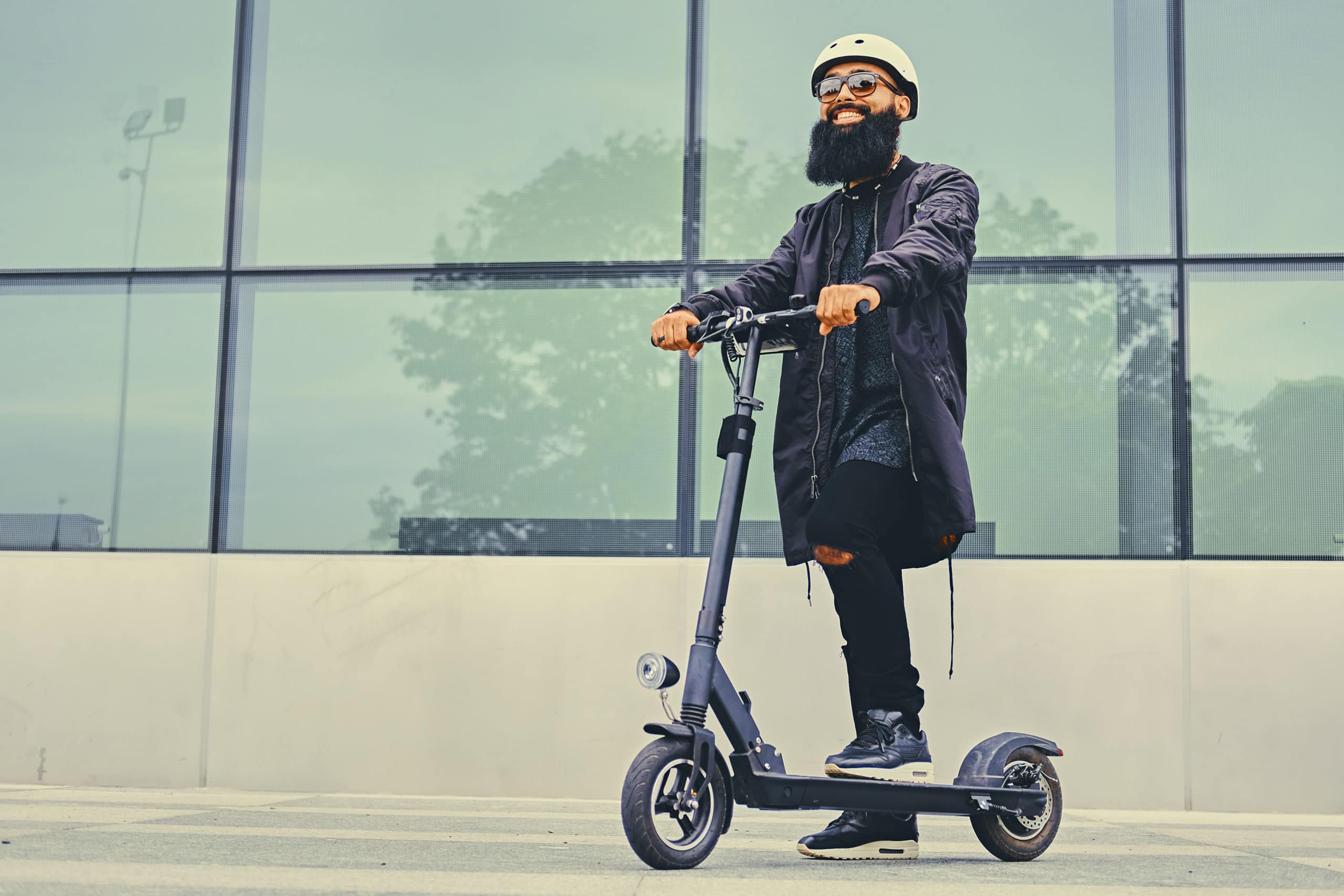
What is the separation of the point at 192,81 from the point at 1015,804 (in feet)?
15.1

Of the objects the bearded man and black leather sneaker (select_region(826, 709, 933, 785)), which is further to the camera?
the bearded man

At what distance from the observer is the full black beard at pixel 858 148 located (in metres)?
3.64

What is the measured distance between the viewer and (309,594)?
18.6 ft

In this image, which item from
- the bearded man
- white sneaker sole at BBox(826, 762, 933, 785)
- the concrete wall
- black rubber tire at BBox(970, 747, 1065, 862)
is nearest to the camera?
white sneaker sole at BBox(826, 762, 933, 785)

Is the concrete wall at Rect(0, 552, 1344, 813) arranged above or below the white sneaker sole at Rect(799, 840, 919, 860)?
above

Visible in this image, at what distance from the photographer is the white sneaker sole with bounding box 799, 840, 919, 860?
11.0 ft

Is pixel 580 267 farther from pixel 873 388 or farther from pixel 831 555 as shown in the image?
pixel 831 555

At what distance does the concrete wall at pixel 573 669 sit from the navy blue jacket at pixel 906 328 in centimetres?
189

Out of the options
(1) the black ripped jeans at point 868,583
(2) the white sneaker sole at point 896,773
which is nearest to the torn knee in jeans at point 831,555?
(1) the black ripped jeans at point 868,583

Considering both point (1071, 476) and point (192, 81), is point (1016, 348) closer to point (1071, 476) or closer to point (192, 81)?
point (1071, 476)

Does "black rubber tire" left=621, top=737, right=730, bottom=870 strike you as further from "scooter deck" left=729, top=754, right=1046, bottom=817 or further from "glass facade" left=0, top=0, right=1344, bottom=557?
"glass facade" left=0, top=0, right=1344, bottom=557

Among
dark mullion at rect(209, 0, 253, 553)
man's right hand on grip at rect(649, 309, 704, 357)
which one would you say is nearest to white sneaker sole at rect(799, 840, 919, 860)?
man's right hand on grip at rect(649, 309, 704, 357)

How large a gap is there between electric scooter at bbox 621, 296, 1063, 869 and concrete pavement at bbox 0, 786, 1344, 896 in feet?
0.29

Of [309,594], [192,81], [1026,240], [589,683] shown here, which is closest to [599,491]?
[589,683]
